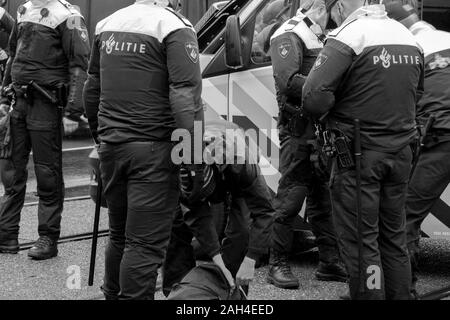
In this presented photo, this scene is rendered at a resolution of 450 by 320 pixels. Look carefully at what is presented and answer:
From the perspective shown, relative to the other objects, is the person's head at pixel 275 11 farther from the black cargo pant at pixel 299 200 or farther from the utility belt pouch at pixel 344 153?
the utility belt pouch at pixel 344 153

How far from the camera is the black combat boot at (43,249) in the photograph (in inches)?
248

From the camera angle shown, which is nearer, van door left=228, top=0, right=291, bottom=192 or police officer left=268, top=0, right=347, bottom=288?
police officer left=268, top=0, right=347, bottom=288

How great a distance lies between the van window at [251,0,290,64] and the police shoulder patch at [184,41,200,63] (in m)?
1.73

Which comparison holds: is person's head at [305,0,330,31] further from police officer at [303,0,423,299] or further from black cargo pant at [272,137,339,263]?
police officer at [303,0,423,299]

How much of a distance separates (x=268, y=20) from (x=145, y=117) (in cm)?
209

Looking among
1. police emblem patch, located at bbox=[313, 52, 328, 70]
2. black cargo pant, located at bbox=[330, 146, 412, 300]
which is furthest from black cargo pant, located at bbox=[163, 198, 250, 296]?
police emblem patch, located at bbox=[313, 52, 328, 70]

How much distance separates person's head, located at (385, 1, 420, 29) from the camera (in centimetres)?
529

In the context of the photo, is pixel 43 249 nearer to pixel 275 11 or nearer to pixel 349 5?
pixel 275 11

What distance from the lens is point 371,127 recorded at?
4656 mm

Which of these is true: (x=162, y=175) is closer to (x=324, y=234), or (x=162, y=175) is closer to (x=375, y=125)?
(x=375, y=125)

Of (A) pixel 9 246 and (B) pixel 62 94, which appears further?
(A) pixel 9 246

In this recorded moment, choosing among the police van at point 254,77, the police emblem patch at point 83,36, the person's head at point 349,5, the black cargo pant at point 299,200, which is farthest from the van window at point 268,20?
the police emblem patch at point 83,36

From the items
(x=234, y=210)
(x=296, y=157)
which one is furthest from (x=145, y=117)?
(x=296, y=157)

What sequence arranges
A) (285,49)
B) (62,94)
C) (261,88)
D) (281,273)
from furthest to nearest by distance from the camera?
(62,94) → (261,88) → (281,273) → (285,49)
